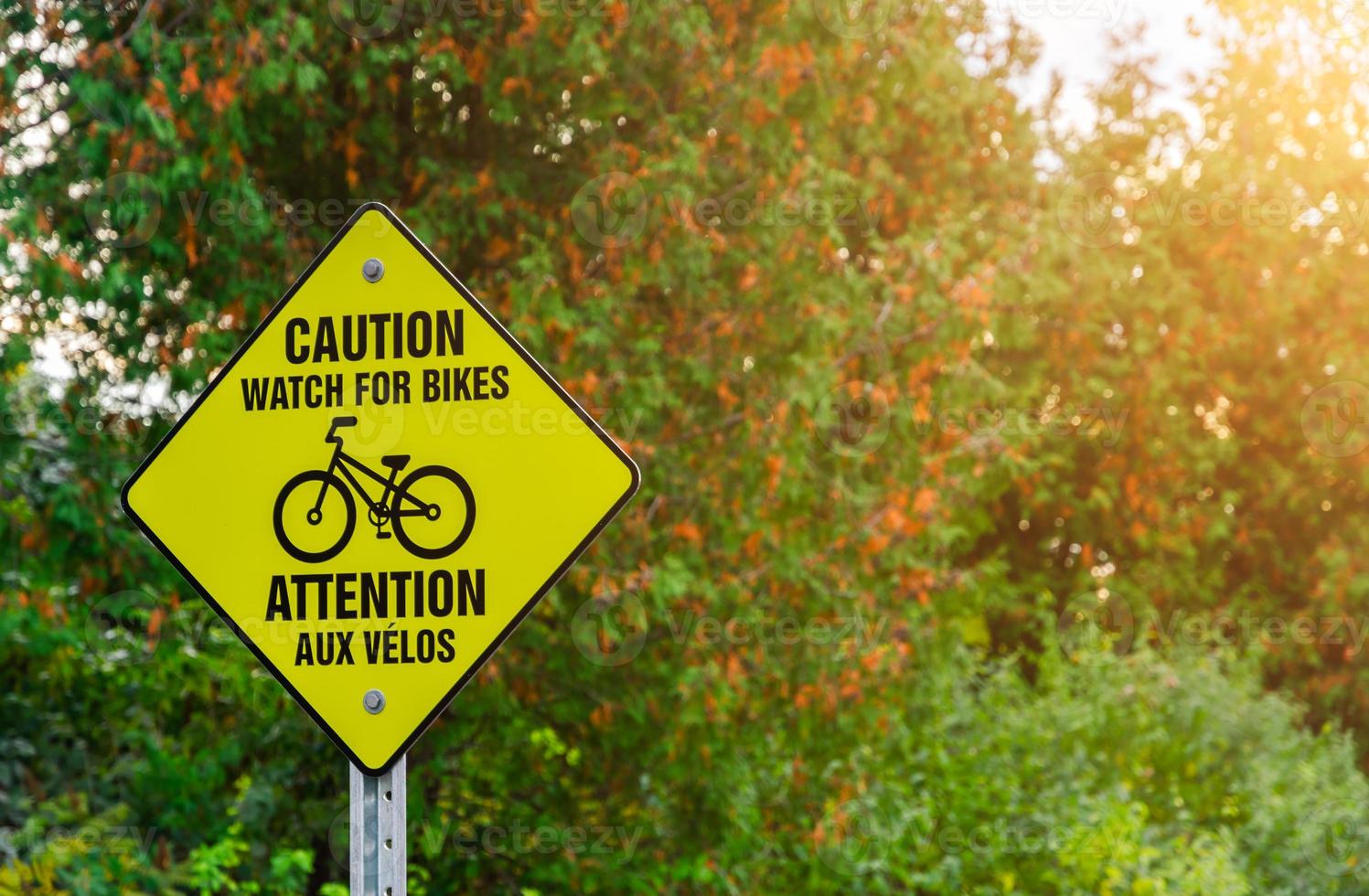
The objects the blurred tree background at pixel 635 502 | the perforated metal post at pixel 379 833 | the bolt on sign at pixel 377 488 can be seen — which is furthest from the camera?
the blurred tree background at pixel 635 502

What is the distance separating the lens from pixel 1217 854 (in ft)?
25.9

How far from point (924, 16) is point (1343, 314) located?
7.54 metres

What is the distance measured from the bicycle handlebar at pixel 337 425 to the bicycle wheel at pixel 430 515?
179mm

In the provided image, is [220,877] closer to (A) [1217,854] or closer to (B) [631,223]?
(B) [631,223]

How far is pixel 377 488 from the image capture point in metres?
2.66

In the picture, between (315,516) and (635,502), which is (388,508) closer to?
(315,516)

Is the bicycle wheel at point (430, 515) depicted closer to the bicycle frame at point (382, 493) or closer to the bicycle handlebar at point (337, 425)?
the bicycle frame at point (382, 493)

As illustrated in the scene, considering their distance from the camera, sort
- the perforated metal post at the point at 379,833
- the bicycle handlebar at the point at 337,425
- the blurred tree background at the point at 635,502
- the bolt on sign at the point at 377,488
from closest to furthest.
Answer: the perforated metal post at the point at 379,833, the bolt on sign at the point at 377,488, the bicycle handlebar at the point at 337,425, the blurred tree background at the point at 635,502

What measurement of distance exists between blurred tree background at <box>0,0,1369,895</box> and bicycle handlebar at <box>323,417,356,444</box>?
364cm

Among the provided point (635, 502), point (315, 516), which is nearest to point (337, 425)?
point (315, 516)

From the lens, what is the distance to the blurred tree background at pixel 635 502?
6438 millimetres

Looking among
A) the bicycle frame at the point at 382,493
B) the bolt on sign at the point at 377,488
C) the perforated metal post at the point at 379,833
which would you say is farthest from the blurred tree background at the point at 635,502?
the perforated metal post at the point at 379,833

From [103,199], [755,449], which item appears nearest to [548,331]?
[755,449]

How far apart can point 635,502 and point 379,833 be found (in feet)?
16.7
